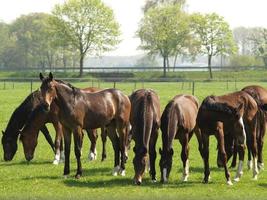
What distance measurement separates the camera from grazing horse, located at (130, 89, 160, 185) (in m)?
11.3

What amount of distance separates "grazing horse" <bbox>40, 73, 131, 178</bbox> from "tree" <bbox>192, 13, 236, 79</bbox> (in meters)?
65.0

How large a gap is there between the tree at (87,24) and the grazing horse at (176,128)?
2444 inches

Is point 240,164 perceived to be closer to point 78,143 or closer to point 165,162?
point 165,162

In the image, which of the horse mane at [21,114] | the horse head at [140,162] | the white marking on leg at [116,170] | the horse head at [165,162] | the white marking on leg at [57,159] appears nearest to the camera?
the horse head at [140,162]

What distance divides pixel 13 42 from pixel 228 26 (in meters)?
42.7

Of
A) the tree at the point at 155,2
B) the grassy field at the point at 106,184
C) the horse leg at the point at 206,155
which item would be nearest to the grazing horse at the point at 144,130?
the grassy field at the point at 106,184

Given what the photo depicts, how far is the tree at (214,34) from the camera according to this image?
77812 mm

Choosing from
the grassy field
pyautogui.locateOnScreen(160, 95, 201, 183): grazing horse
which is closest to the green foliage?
the grassy field

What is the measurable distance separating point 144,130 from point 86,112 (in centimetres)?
180

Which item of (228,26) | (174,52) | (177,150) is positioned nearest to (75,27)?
(174,52)

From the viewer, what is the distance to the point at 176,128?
11.8 meters

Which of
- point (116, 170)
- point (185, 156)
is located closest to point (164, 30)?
point (116, 170)

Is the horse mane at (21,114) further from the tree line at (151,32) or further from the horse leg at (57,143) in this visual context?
the tree line at (151,32)

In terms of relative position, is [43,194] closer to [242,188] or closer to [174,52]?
[242,188]
